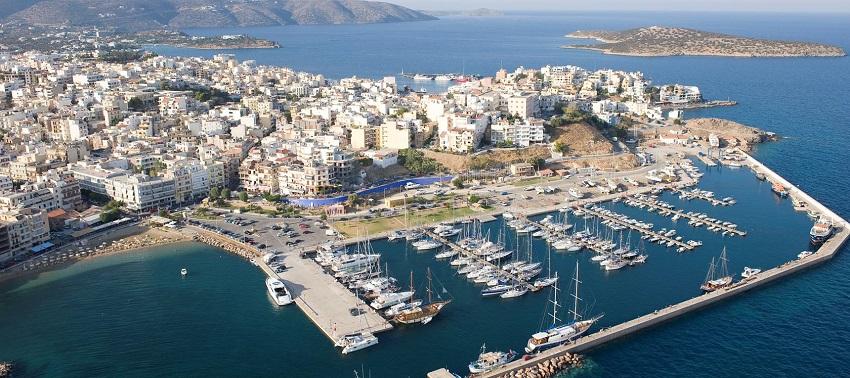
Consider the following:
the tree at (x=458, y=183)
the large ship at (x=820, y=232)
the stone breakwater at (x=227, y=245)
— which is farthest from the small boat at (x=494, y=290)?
the large ship at (x=820, y=232)

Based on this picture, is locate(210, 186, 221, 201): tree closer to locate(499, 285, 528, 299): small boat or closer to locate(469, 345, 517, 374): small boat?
locate(499, 285, 528, 299): small boat

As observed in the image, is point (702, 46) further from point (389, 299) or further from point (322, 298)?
point (322, 298)

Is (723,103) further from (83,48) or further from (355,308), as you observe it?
(83,48)

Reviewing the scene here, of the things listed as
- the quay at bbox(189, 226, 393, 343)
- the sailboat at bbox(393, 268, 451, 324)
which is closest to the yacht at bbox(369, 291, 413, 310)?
the quay at bbox(189, 226, 393, 343)

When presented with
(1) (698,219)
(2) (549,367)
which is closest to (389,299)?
(2) (549,367)

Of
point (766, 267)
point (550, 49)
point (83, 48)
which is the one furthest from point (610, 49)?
point (766, 267)

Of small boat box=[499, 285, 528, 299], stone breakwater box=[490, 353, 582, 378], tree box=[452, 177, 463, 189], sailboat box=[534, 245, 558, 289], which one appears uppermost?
tree box=[452, 177, 463, 189]
